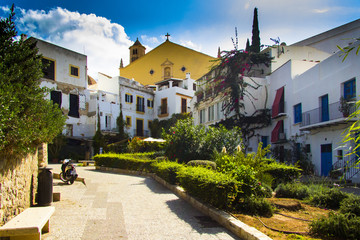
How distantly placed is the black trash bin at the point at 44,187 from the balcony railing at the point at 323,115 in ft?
50.9

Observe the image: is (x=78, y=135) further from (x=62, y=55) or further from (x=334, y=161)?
(x=334, y=161)

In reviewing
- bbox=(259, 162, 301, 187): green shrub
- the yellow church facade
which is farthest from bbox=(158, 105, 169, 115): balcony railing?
bbox=(259, 162, 301, 187): green shrub

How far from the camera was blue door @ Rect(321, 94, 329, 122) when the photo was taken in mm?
18961

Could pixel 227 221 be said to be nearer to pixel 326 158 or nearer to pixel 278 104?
pixel 326 158

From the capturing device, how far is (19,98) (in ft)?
20.5

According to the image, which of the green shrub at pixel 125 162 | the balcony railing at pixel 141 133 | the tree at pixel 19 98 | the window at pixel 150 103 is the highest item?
the window at pixel 150 103

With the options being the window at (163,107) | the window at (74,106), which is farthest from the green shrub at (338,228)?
the window at (163,107)

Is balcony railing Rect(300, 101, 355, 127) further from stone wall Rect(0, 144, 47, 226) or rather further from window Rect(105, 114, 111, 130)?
window Rect(105, 114, 111, 130)

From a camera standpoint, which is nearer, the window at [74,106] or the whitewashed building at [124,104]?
the window at [74,106]

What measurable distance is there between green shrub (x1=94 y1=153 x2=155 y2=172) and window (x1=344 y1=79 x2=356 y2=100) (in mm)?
12130

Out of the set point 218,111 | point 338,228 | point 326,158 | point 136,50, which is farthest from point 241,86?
point 136,50

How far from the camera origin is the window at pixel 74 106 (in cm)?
3422

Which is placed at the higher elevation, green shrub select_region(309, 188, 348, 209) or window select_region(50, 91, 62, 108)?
window select_region(50, 91, 62, 108)

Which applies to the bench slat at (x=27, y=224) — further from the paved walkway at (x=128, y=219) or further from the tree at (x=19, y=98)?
the tree at (x=19, y=98)
